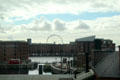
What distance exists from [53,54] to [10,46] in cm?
8503

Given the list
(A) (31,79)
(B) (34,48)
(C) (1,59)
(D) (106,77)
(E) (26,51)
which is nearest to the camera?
(D) (106,77)

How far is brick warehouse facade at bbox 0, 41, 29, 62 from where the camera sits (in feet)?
358

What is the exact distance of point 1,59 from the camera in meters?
108

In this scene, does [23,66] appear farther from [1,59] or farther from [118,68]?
[118,68]

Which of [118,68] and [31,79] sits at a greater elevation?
[118,68]

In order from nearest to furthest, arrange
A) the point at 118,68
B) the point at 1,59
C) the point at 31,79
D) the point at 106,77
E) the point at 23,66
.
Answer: the point at 106,77 → the point at 118,68 → the point at 31,79 → the point at 23,66 → the point at 1,59

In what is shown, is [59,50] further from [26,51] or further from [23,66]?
[23,66]

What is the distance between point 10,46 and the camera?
11050 centimetres

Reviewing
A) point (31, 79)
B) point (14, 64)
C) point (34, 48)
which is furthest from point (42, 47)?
point (31, 79)

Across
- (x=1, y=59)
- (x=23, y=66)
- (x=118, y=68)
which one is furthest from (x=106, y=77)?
(x=1, y=59)

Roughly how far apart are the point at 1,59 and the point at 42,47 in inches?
3383

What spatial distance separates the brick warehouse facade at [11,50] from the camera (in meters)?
A: 109

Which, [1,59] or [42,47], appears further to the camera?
[42,47]

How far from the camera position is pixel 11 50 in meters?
110
